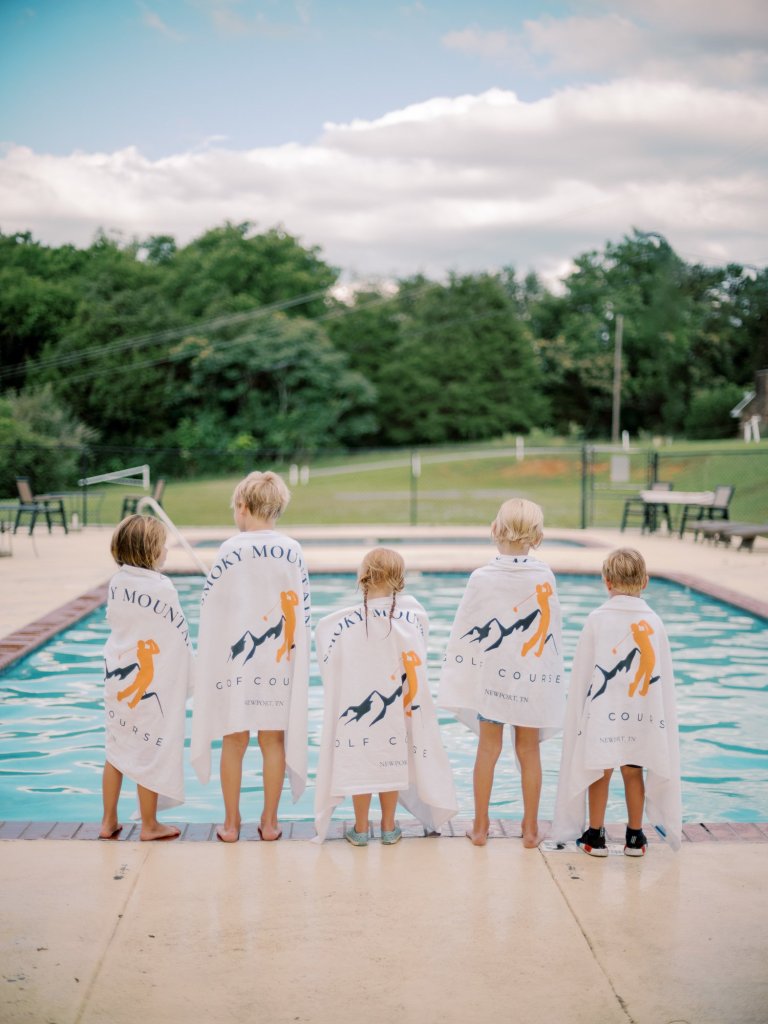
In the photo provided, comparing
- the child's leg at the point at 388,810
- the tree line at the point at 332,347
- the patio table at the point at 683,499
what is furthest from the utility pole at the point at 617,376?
the child's leg at the point at 388,810

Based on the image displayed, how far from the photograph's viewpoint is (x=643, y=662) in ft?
11.7

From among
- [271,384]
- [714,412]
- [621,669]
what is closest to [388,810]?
[621,669]

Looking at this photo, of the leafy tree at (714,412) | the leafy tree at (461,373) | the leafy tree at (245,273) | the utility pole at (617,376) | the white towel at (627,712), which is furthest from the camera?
the leafy tree at (245,273)

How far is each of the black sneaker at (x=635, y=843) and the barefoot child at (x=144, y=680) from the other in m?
1.62

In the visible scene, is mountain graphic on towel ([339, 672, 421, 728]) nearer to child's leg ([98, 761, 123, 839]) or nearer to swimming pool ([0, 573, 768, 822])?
child's leg ([98, 761, 123, 839])

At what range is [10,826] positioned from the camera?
12.5 ft

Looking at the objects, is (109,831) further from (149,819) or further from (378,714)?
(378,714)

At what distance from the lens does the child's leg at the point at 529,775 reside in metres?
3.66

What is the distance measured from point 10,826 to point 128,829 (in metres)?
0.44

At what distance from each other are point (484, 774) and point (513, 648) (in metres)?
0.48

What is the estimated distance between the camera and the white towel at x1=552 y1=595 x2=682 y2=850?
3.55 meters

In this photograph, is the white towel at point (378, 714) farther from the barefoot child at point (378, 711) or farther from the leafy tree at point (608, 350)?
the leafy tree at point (608, 350)

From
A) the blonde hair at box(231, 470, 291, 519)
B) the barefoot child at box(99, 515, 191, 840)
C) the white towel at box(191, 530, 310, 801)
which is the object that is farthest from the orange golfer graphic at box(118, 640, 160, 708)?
the blonde hair at box(231, 470, 291, 519)

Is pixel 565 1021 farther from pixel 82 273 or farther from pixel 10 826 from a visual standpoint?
pixel 82 273
